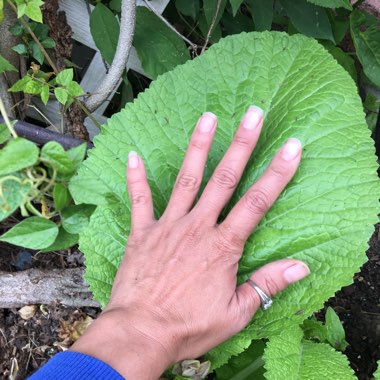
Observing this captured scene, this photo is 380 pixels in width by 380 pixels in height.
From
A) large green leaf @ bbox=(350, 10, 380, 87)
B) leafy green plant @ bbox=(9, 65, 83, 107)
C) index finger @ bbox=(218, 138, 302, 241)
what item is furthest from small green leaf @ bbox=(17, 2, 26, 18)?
large green leaf @ bbox=(350, 10, 380, 87)

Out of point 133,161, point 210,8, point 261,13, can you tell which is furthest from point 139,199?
point 261,13

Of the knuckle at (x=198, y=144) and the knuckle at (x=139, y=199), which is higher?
the knuckle at (x=198, y=144)

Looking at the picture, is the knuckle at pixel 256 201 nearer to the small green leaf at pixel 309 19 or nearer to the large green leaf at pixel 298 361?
the large green leaf at pixel 298 361

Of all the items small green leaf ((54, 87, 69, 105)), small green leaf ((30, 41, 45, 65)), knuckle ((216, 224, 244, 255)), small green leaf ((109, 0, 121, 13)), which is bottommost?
small green leaf ((30, 41, 45, 65))

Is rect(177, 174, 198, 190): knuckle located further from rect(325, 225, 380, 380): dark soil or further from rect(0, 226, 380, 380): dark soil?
rect(325, 225, 380, 380): dark soil

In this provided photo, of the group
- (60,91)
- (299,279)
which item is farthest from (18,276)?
(299,279)

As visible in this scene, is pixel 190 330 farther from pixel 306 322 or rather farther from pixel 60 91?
pixel 60 91

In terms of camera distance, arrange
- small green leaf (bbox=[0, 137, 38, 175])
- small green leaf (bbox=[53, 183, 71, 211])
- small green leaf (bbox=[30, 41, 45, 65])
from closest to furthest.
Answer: small green leaf (bbox=[0, 137, 38, 175]), small green leaf (bbox=[53, 183, 71, 211]), small green leaf (bbox=[30, 41, 45, 65])

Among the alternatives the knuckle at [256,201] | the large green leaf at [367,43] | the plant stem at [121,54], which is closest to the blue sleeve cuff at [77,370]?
the knuckle at [256,201]
